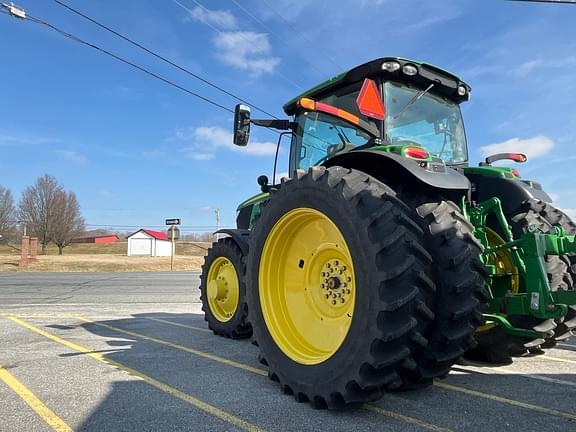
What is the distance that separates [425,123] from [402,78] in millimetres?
571

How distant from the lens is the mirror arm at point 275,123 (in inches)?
212

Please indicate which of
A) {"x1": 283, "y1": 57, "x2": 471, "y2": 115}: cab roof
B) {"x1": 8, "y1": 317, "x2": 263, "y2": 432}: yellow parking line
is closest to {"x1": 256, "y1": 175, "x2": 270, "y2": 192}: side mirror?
{"x1": 283, "y1": 57, "x2": 471, "y2": 115}: cab roof

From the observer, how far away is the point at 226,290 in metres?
6.30

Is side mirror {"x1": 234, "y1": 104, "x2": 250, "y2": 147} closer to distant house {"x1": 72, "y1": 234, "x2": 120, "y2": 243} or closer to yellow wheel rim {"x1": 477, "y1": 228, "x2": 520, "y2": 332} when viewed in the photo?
yellow wheel rim {"x1": 477, "y1": 228, "x2": 520, "y2": 332}

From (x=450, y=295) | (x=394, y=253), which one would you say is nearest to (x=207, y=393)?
(x=394, y=253)

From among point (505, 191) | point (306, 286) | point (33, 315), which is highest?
point (505, 191)

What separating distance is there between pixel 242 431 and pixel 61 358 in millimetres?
2979

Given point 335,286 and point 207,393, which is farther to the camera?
point 207,393

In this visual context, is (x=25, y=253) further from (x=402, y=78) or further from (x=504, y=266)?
(x=504, y=266)

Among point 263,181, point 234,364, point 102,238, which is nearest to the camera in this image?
point 234,364

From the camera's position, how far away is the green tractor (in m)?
2.91

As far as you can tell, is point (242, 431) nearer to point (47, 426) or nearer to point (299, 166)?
point (47, 426)

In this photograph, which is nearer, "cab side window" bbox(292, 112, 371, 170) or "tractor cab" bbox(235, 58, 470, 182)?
"tractor cab" bbox(235, 58, 470, 182)

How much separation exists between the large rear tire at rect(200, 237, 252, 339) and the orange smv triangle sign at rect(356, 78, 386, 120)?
272 centimetres
